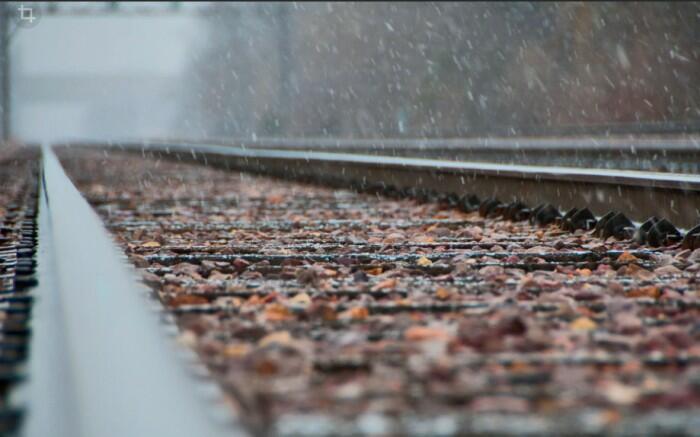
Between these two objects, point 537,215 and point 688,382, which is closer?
point 688,382

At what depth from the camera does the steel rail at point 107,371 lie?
1598 millimetres

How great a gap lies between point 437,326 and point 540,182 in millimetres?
4692

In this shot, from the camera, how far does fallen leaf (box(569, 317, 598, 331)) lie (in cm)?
304

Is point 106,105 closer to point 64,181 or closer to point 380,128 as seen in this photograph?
point 380,128

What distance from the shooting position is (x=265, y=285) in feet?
13.4

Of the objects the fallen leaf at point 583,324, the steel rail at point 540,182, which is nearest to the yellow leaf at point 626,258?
the steel rail at point 540,182

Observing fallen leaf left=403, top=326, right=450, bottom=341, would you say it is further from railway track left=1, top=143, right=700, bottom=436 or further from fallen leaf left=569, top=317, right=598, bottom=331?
fallen leaf left=569, top=317, right=598, bottom=331

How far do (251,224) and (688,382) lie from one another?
16.9 ft

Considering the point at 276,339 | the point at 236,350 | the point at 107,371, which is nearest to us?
the point at 107,371

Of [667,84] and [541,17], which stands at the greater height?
[541,17]

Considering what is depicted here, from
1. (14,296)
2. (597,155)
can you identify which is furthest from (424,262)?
(597,155)

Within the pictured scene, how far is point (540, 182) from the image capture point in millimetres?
7566

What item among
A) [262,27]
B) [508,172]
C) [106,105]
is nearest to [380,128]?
[262,27]

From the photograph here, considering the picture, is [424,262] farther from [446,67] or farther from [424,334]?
[446,67]
